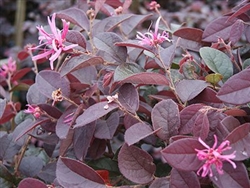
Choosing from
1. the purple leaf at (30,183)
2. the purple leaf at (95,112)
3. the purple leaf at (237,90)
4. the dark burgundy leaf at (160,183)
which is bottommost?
the dark burgundy leaf at (160,183)

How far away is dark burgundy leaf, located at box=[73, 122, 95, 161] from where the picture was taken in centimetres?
75

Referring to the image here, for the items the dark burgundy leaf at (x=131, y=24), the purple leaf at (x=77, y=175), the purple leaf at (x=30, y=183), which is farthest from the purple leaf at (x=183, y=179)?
the dark burgundy leaf at (x=131, y=24)

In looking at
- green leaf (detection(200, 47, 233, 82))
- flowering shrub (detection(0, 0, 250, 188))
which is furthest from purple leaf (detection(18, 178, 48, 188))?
green leaf (detection(200, 47, 233, 82))

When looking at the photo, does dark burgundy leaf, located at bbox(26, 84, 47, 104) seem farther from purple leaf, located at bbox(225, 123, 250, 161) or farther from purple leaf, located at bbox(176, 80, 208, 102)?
purple leaf, located at bbox(225, 123, 250, 161)

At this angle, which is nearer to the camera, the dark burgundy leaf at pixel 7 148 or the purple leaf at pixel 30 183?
the purple leaf at pixel 30 183

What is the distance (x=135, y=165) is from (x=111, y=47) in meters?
0.22

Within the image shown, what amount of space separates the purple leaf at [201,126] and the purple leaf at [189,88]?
9 centimetres

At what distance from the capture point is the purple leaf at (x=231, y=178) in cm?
57

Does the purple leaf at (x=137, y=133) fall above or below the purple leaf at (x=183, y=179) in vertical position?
above

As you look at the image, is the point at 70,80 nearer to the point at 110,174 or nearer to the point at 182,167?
the point at 110,174

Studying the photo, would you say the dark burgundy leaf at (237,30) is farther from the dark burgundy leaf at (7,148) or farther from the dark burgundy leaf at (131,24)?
the dark burgundy leaf at (7,148)

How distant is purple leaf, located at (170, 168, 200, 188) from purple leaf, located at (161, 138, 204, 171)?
0.04 meters

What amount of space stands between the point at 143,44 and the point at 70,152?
0.29m

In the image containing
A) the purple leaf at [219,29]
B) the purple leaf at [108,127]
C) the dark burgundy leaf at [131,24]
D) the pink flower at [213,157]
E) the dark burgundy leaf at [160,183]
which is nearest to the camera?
the pink flower at [213,157]
